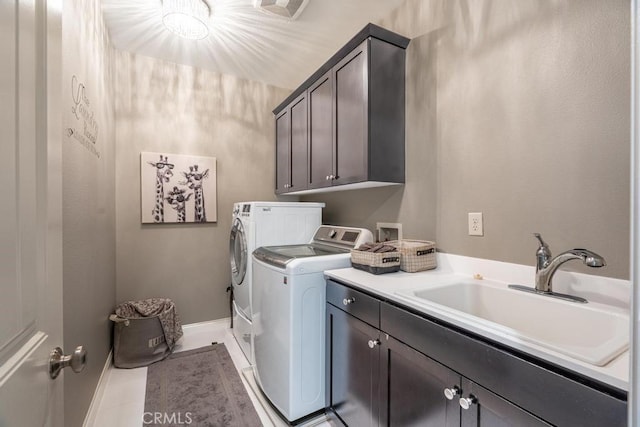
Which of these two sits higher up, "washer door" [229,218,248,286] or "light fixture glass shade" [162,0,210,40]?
"light fixture glass shade" [162,0,210,40]

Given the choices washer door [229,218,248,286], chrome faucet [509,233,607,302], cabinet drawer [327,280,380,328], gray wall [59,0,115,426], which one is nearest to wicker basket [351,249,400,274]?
cabinet drawer [327,280,380,328]

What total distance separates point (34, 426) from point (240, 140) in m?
2.87

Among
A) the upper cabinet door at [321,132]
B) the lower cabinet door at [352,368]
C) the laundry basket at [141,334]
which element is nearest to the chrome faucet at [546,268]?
the lower cabinet door at [352,368]

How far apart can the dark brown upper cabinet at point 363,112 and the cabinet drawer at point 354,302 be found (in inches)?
27.6

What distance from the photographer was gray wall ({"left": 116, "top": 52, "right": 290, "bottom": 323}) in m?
2.62

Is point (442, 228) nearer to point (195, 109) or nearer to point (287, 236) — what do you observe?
point (287, 236)

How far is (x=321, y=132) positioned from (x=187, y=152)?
1.49m

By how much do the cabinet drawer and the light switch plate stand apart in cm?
69

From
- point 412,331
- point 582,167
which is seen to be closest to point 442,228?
point 582,167

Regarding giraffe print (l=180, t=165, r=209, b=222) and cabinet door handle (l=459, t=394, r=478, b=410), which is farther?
giraffe print (l=180, t=165, r=209, b=222)

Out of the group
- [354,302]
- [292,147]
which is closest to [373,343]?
[354,302]

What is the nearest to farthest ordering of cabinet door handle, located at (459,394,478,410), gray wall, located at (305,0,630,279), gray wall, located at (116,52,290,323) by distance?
cabinet door handle, located at (459,394,478,410) < gray wall, located at (305,0,630,279) < gray wall, located at (116,52,290,323)

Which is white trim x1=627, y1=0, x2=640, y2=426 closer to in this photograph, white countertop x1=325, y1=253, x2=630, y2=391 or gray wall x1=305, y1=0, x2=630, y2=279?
white countertop x1=325, y1=253, x2=630, y2=391

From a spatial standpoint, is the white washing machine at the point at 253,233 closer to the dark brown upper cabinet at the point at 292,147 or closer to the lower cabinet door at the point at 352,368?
the dark brown upper cabinet at the point at 292,147
